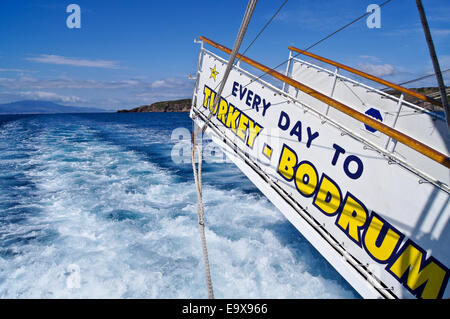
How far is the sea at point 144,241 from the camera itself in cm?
388

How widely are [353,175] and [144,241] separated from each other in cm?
399

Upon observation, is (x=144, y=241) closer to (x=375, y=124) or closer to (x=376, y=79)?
(x=375, y=124)

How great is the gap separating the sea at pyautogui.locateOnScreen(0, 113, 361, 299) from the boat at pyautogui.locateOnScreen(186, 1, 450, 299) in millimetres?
1315

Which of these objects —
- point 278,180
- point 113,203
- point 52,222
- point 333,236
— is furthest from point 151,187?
point 333,236

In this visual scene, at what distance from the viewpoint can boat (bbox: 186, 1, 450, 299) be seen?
8.13ft

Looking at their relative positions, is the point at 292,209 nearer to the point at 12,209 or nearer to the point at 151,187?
the point at 151,187

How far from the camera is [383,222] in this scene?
9.11 ft

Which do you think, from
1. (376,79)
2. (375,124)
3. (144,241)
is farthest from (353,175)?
(144,241)

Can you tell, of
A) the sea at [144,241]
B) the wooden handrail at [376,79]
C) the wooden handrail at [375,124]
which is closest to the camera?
the wooden handrail at [375,124]

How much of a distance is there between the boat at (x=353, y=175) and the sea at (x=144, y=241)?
4.31ft

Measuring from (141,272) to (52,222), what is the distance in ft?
9.65

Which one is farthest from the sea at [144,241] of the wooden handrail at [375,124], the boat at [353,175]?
the wooden handrail at [375,124]

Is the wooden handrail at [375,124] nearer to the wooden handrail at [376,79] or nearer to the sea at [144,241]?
the wooden handrail at [376,79]

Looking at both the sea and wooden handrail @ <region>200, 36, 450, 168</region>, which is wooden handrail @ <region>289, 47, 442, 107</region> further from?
the sea
